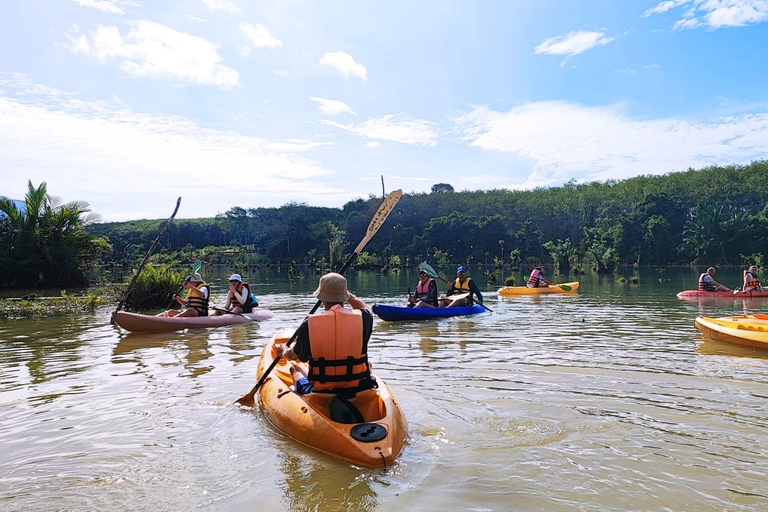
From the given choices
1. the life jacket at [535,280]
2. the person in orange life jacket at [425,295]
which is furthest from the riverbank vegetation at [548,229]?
the person in orange life jacket at [425,295]

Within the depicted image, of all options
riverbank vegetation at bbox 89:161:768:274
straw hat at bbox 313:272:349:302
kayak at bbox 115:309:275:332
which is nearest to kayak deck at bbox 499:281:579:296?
kayak at bbox 115:309:275:332

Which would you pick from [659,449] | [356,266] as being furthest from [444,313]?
[356,266]

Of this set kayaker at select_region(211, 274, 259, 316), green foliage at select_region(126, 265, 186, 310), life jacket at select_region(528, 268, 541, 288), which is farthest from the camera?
life jacket at select_region(528, 268, 541, 288)

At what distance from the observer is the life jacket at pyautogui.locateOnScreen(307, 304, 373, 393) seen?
450cm

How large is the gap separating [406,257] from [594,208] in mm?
21132

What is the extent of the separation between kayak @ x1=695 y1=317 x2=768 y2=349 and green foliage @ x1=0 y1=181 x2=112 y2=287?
79.9 ft

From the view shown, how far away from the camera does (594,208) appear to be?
62.9 metres

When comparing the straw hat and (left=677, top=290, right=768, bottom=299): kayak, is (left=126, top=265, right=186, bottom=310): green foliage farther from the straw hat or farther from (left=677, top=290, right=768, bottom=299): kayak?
(left=677, top=290, right=768, bottom=299): kayak

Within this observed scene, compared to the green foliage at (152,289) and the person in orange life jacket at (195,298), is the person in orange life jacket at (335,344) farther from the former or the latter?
the green foliage at (152,289)

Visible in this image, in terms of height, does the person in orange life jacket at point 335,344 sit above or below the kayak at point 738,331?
above

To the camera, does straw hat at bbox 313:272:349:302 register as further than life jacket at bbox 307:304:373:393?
Yes

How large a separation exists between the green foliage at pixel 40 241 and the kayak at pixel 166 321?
1602 centimetres

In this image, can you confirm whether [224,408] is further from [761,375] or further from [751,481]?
[761,375]

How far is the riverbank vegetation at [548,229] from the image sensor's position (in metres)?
48.3
